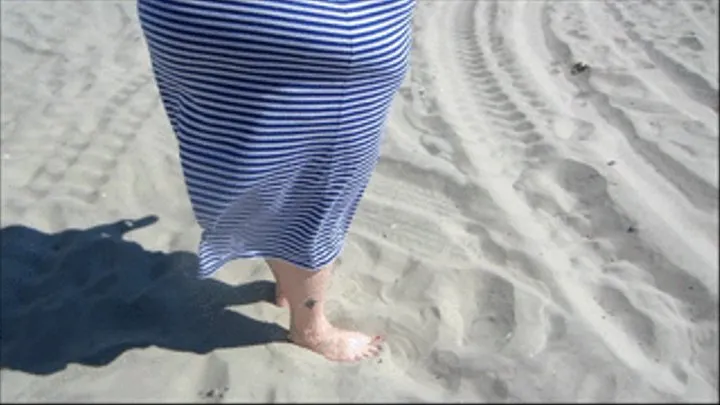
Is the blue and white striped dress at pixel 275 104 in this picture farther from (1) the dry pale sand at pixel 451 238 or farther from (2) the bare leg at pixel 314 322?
(1) the dry pale sand at pixel 451 238

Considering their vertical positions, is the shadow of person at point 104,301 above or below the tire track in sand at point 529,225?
below

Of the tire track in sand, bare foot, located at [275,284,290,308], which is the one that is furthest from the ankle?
the tire track in sand

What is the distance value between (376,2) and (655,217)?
1.09 m

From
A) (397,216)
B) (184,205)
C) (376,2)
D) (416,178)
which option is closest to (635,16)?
(416,178)

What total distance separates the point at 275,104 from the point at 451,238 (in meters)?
1.14

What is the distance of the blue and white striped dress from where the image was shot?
5.59ft

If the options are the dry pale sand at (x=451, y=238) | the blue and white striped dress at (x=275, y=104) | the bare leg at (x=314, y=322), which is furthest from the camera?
the bare leg at (x=314, y=322)

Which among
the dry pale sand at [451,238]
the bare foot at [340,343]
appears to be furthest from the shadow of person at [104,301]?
the bare foot at [340,343]

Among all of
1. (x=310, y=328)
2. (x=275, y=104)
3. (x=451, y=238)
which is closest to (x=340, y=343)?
(x=310, y=328)

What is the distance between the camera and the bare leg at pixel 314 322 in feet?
7.29

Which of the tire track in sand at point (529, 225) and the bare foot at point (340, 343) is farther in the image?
the bare foot at point (340, 343)

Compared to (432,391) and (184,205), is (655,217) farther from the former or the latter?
(184,205)

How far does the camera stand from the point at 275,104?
1.78 metres

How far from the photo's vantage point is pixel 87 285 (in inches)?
108
